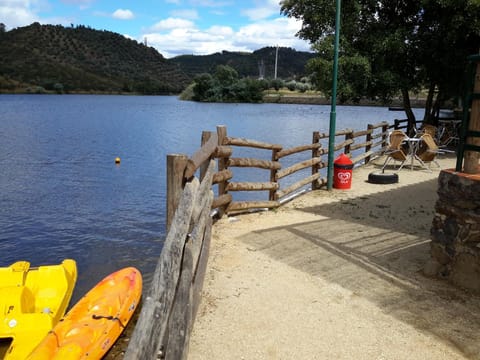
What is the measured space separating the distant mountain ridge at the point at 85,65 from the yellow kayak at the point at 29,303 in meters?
100

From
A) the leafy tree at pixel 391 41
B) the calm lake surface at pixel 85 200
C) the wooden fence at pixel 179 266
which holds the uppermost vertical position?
the leafy tree at pixel 391 41

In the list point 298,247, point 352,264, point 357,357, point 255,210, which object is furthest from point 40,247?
point 357,357

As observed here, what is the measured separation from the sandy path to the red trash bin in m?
2.62

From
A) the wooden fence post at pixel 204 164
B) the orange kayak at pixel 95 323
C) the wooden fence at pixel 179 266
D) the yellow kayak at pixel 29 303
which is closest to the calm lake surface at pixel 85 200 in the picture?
the yellow kayak at pixel 29 303

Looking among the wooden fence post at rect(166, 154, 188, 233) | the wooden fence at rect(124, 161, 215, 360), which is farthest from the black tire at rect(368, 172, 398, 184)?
the wooden fence post at rect(166, 154, 188, 233)

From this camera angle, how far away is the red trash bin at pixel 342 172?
10359 millimetres

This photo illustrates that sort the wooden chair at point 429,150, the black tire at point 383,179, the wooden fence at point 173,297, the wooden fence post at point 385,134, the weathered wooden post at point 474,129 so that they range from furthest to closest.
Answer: the wooden fence post at point 385,134 < the wooden chair at point 429,150 < the black tire at point 383,179 < the weathered wooden post at point 474,129 < the wooden fence at point 173,297

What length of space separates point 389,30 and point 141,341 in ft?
54.1

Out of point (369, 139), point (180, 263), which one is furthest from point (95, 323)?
point (369, 139)

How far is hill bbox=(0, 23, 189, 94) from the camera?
124 metres

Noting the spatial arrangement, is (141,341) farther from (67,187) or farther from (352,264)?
(67,187)

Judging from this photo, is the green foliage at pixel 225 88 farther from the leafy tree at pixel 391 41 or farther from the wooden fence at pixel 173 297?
the wooden fence at pixel 173 297

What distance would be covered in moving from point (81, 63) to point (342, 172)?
156949 mm

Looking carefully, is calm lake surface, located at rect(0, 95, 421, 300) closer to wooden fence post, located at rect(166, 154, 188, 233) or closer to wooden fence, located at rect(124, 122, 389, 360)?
wooden fence, located at rect(124, 122, 389, 360)
